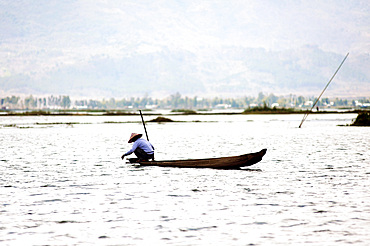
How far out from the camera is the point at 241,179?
2530 centimetres

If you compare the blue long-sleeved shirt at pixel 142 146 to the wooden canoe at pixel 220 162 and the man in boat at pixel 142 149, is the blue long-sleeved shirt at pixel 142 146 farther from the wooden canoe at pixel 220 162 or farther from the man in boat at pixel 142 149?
the wooden canoe at pixel 220 162

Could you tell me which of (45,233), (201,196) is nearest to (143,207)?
(201,196)

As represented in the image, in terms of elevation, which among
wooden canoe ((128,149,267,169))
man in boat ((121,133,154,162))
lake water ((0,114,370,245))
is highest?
man in boat ((121,133,154,162))

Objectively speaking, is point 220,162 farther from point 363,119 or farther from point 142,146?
point 363,119

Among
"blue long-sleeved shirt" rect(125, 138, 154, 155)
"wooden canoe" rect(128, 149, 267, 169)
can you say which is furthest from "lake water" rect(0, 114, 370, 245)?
"blue long-sleeved shirt" rect(125, 138, 154, 155)

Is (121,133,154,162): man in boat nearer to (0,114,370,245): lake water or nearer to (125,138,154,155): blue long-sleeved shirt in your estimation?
(125,138,154,155): blue long-sleeved shirt

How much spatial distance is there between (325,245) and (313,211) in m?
4.19

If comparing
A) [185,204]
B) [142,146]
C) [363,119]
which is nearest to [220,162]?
[142,146]

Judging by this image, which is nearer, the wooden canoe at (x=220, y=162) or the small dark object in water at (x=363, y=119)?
the wooden canoe at (x=220, y=162)

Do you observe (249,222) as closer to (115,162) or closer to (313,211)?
(313,211)

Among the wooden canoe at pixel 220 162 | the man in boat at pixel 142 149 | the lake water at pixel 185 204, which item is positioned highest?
the man in boat at pixel 142 149

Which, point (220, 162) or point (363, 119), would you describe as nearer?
point (220, 162)

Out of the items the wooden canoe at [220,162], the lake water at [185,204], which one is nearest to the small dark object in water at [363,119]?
the lake water at [185,204]

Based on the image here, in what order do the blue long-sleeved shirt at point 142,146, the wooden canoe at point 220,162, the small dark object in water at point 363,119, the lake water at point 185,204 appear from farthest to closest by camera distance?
the small dark object in water at point 363,119 < the blue long-sleeved shirt at point 142,146 < the wooden canoe at point 220,162 < the lake water at point 185,204
